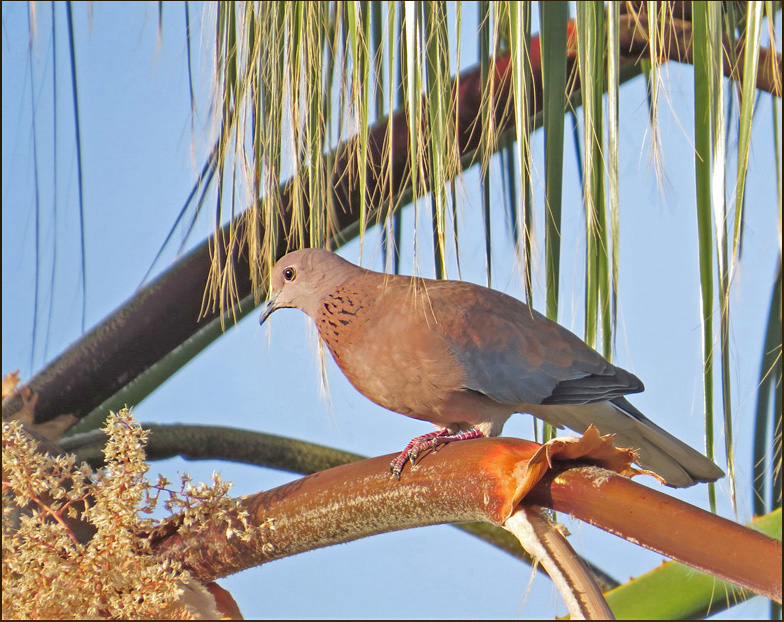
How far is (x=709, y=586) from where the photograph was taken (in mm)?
886

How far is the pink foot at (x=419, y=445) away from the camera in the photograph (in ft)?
1.83

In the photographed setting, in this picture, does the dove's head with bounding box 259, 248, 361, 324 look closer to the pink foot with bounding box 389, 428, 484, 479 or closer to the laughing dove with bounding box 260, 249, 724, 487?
the laughing dove with bounding box 260, 249, 724, 487

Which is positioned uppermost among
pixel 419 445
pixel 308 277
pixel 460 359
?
pixel 308 277

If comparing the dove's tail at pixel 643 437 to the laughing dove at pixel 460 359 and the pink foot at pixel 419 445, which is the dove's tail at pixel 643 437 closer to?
the laughing dove at pixel 460 359

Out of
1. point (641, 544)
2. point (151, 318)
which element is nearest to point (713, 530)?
point (641, 544)

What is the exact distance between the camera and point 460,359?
0.87m

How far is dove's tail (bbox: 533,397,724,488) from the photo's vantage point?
84 cm

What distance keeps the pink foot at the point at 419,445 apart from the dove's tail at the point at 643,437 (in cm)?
14

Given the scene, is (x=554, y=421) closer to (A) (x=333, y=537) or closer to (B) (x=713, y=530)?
(A) (x=333, y=537)

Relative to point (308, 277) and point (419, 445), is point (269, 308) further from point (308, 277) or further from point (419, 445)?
point (419, 445)

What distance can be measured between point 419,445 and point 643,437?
30 cm

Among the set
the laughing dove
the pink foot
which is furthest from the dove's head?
the pink foot

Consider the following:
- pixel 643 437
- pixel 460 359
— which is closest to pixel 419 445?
pixel 460 359

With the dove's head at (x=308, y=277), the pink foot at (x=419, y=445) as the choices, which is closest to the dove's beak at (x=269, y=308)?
the dove's head at (x=308, y=277)
